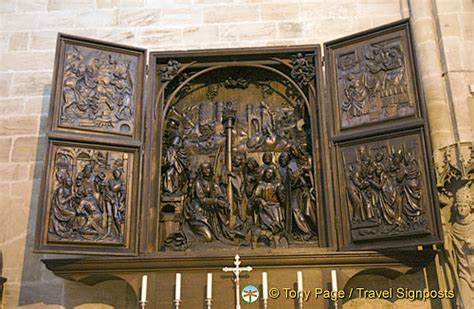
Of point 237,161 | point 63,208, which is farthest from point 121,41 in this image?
point 63,208

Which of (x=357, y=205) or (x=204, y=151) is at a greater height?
(x=204, y=151)

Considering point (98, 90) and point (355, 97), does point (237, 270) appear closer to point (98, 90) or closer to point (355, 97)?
point (355, 97)

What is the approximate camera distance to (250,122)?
605 centimetres

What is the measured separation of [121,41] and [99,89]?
4.78 feet

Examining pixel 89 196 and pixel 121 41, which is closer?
pixel 89 196

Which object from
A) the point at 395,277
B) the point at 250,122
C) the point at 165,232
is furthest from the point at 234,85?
the point at 395,277

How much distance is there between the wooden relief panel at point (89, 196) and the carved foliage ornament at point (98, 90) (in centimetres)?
28

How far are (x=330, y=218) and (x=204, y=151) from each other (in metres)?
1.61

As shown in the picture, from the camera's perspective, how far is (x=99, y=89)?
219 inches

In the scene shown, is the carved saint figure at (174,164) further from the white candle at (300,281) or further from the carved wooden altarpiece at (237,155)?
the white candle at (300,281)

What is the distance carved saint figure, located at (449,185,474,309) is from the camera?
480 centimetres

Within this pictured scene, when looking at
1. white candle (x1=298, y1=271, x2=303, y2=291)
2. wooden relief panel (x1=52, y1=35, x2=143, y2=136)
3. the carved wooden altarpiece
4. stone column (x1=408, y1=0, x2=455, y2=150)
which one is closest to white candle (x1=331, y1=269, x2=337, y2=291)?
the carved wooden altarpiece

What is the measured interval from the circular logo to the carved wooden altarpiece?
0.91 ft

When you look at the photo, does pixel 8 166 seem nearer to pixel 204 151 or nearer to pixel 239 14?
pixel 204 151
